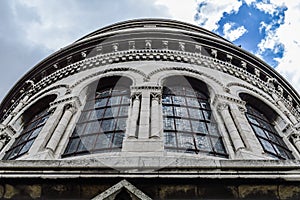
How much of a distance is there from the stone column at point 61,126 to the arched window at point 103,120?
344mm

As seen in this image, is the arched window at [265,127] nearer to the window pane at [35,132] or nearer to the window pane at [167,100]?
the window pane at [167,100]

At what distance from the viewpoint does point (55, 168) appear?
26.7 feet

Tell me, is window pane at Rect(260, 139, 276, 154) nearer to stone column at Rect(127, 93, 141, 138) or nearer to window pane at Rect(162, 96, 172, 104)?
window pane at Rect(162, 96, 172, 104)

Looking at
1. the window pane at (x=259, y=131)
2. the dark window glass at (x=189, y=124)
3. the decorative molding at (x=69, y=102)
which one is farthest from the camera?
the decorative molding at (x=69, y=102)

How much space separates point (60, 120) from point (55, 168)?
21.8 feet

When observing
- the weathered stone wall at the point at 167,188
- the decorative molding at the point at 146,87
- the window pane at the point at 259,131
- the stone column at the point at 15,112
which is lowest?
the weathered stone wall at the point at 167,188

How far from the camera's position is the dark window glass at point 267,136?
46.8ft

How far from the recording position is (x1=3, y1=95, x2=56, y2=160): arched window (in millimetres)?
14773

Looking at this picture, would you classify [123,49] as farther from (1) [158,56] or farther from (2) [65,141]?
(2) [65,141]

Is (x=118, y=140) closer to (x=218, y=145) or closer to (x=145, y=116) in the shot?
(x=145, y=116)

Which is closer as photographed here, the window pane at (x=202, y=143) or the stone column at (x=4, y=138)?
the window pane at (x=202, y=143)

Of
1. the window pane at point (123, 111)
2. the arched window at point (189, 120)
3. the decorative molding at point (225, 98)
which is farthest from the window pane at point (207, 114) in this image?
the window pane at point (123, 111)

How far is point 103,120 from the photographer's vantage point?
572 inches

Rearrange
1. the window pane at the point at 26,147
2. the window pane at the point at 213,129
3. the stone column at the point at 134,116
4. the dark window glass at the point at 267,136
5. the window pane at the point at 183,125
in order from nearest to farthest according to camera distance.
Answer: the stone column at the point at 134,116
the window pane at the point at 183,125
the window pane at the point at 213,129
the dark window glass at the point at 267,136
the window pane at the point at 26,147
